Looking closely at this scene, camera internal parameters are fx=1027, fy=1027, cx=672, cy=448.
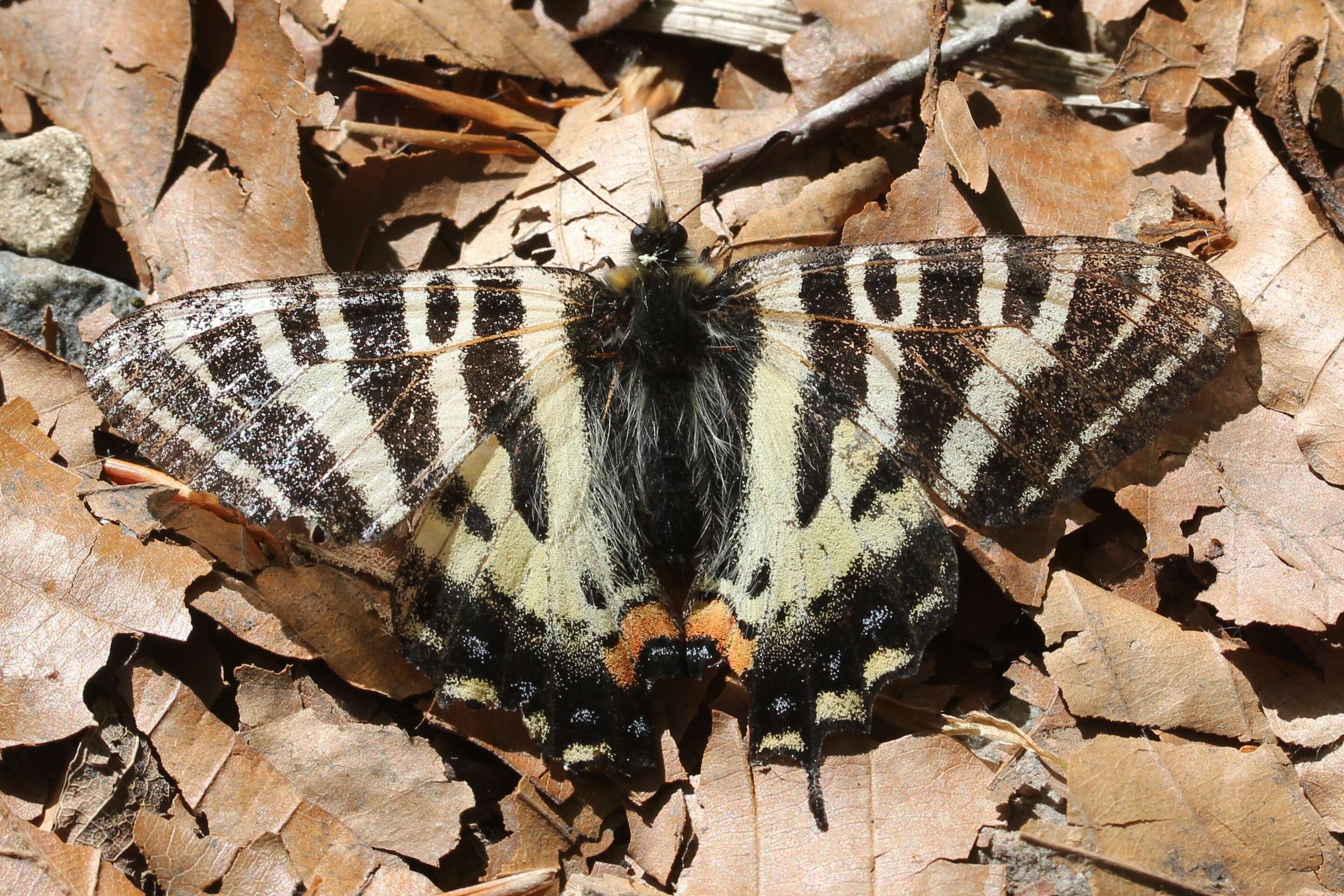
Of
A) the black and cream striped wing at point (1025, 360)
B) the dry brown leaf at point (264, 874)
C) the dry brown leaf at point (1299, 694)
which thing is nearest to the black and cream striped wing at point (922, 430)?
the black and cream striped wing at point (1025, 360)

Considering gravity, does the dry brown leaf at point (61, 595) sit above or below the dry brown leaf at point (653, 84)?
below

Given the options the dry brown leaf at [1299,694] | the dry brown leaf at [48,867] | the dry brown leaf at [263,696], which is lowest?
the dry brown leaf at [48,867]

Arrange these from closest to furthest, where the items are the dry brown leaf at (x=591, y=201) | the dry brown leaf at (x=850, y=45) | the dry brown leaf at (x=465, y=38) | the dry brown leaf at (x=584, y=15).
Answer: the dry brown leaf at (x=591, y=201) → the dry brown leaf at (x=850, y=45) → the dry brown leaf at (x=465, y=38) → the dry brown leaf at (x=584, y=15)

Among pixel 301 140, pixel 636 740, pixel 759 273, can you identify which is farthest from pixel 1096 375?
pixel 301 140

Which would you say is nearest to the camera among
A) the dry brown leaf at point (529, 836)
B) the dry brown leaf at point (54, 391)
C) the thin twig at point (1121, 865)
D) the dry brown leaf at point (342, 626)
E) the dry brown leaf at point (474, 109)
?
the thin twig at point (1121, 865)

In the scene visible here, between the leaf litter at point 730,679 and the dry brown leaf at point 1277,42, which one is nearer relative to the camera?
the leaf litter at point 730,679

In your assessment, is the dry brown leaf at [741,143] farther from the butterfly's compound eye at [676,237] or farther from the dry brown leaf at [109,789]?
the dry brown leaf at [109,789]
